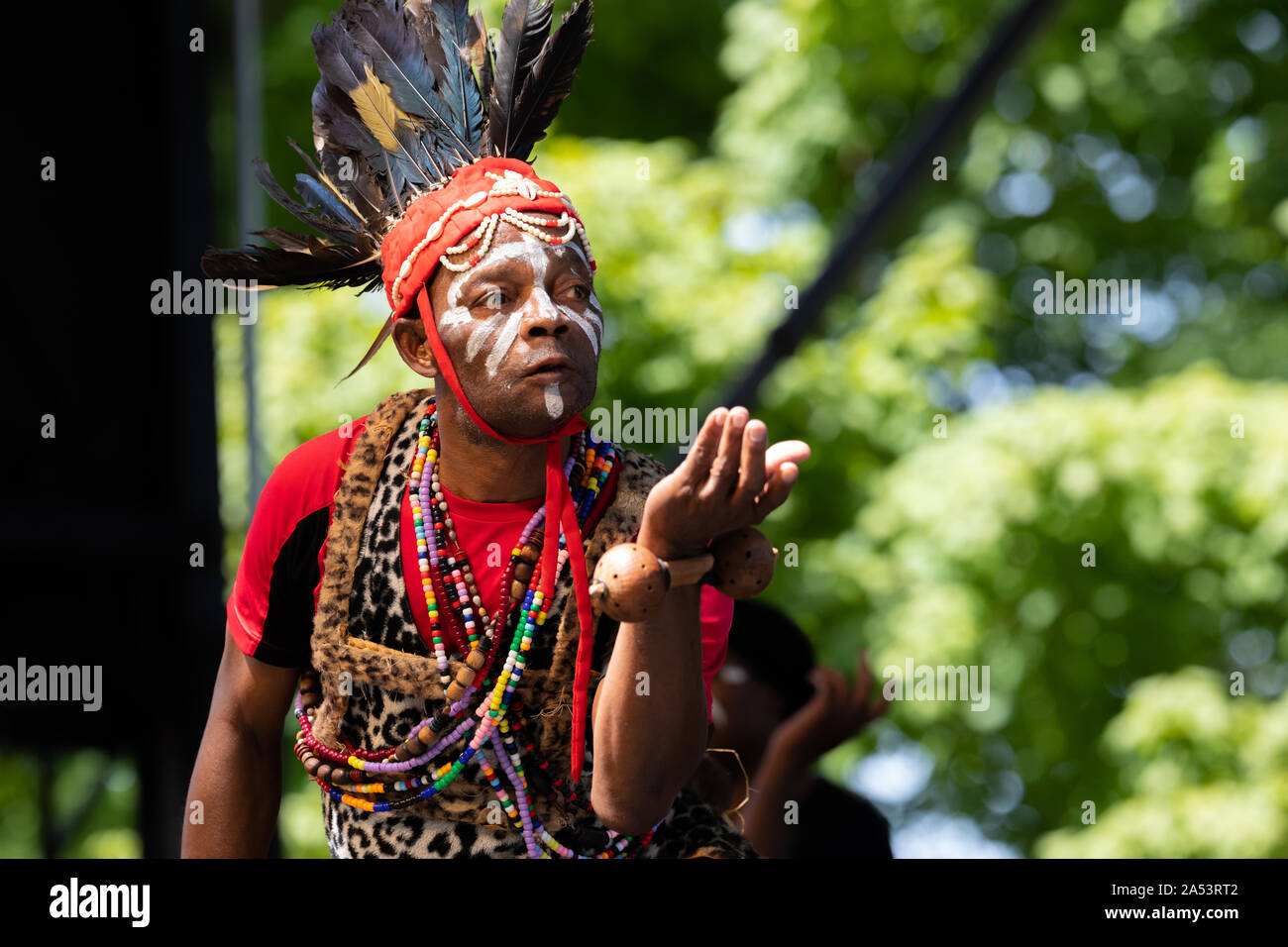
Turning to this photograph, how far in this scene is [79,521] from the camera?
4.39 meters

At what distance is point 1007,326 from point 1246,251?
1.52 m

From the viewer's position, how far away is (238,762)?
264 centimetres

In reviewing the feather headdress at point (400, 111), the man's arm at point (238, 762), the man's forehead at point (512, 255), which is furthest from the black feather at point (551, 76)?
the man's arm at point (238, 762)

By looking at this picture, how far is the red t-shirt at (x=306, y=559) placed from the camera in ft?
8.44

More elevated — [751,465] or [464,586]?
[751,465]

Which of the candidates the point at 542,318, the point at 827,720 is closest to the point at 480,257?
the point at 542,318

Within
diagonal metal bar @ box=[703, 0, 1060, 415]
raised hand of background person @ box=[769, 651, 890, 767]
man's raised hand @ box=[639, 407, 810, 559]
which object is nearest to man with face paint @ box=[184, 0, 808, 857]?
man's raised hand @ box=[639, 407, 810, 559]

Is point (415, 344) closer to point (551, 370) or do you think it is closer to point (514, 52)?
point (551, 370)

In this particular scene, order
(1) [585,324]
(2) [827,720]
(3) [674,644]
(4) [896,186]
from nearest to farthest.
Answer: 1. (3) [674,644]
2. (1) [585,324]
3. (2) [827,720]
4. (4) [896,186]

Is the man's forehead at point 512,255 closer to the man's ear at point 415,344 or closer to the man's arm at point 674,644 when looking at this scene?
the man's ear at point 415,344

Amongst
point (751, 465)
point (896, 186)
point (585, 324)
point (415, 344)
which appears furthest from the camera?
point (896, 186)

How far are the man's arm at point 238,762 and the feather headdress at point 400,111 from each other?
0.60m

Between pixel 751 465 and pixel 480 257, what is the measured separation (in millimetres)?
624
